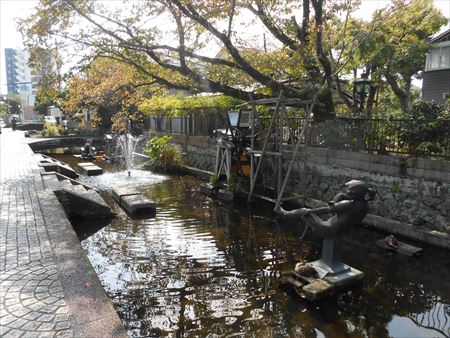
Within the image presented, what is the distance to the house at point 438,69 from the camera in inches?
794

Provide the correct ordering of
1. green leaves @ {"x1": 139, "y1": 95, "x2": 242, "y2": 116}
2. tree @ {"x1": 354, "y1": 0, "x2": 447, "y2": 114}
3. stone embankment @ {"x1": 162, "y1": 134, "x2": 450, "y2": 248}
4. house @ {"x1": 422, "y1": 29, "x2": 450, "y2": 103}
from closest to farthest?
stone embankment @ {"x1": 162, "y1": 134, "x2": 450, "y2": 248} < tree @ {"x1": 354, "y1": 0, "x2": 447, "y2": 114} < green leaves @ {"x1": 139, "y1": 95, "x2": 242, "y2": 116} < house @ {"x1": 422, "y1": 29, "x2": 450, "y2": 103}

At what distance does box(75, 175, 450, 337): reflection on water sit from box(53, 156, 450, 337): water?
0.7 inches

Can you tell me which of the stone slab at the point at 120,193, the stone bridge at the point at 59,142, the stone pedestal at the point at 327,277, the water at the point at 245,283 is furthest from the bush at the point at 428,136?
the stone bridge at the point at 59,142

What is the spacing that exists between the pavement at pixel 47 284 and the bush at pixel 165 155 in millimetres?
10631

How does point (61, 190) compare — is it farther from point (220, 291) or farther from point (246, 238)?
point (220, 291)

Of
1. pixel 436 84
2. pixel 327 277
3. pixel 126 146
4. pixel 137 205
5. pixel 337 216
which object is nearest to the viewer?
pixel 337 216

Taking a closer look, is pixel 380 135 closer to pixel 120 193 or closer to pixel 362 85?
pixel 362 85

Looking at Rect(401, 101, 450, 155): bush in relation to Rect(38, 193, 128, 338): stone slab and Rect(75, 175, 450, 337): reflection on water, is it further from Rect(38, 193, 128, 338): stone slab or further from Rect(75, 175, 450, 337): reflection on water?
Rect(38, 193, 128, 338): stone slab

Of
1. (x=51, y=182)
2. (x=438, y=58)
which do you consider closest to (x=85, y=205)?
(x=51, y=182)

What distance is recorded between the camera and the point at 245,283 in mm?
6332

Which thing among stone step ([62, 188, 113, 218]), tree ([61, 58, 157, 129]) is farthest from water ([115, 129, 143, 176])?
stone step ([62, 188, 113, 218])

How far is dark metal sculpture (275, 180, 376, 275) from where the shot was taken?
18.3ft

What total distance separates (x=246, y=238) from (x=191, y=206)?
347 centimetres

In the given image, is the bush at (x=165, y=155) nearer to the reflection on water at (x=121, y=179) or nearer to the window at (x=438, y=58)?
the reflection on water at (x=121, y=179)
